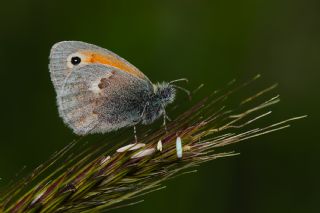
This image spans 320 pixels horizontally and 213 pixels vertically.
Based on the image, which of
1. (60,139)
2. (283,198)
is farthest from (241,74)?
(60,139)

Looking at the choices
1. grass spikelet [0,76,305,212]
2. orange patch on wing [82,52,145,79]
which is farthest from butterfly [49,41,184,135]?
grass spikelet [0,76,305,212]

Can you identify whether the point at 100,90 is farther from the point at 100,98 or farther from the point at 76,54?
the point at 76,54

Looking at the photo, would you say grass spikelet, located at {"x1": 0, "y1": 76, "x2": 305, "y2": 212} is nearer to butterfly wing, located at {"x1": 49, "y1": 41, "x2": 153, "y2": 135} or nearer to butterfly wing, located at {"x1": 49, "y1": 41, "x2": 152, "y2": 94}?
butterfly wing, located at {"x1": 49, "y1": 41, "x2": 153, "y2": 135}

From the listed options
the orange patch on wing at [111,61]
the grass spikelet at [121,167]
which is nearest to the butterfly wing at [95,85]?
the orange patch on wing at [111,61]

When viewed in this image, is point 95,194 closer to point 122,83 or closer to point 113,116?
point 113,116

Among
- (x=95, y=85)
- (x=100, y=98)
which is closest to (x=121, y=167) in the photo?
(x=100, y=98)

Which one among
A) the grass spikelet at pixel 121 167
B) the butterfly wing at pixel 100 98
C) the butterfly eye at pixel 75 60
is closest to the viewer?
the grass spikelet at pixel 121 167

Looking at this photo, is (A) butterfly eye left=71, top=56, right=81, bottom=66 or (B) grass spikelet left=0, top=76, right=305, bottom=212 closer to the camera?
(B) grass spikelet left=0, top=76, right=305, bottom=212

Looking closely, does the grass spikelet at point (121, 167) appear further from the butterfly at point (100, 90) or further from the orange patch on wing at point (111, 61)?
the orange patch on wing at point (111, 61)

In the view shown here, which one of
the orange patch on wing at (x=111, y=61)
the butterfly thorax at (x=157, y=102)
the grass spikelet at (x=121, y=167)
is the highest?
the orange patch on wing at (x=111, y=61)
